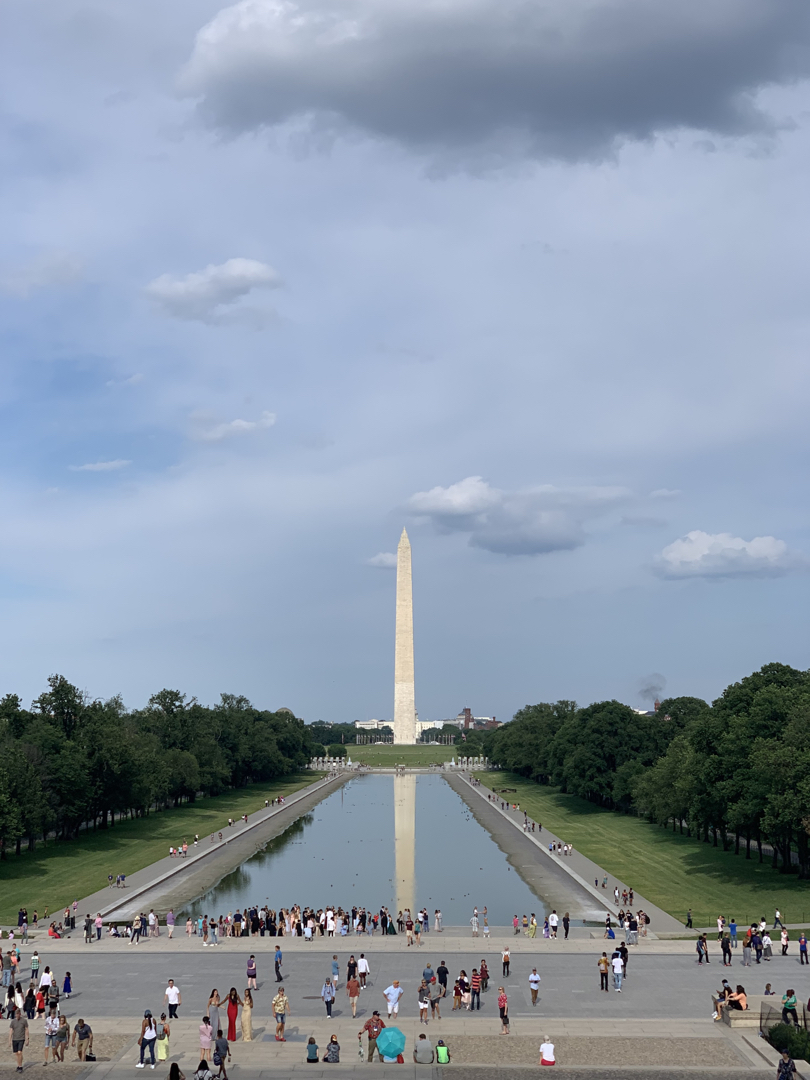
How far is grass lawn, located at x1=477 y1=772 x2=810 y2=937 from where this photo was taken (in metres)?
46.9

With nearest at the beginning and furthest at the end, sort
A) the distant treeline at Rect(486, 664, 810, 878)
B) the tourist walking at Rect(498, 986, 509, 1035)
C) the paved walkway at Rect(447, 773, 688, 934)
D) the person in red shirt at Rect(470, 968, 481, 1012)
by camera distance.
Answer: the tourist walking at Rect(498, 986, 509, 1035), the person in red shirt at Rect(470, 968, 481, 1012), the paved walkway at Rect(447, 773, 688, 934), the distant treeline at Rect(486, 664, 810, 878)

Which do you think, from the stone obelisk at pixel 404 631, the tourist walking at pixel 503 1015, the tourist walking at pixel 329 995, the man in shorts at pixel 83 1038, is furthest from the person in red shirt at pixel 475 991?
the stone obelisk at pixel 404 631

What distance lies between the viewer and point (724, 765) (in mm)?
56750

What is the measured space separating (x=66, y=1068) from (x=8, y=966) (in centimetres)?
894

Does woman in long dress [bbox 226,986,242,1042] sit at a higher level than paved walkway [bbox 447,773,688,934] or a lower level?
higher

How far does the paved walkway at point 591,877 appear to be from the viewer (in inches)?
1745

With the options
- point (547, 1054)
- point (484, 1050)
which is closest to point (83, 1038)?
point (484, 1050)

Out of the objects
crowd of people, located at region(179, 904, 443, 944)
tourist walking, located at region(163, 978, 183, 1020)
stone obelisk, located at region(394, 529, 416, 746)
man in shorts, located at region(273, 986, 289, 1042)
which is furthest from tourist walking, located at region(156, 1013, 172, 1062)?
stone obelisk, located at region(394, 529, 416, 746)

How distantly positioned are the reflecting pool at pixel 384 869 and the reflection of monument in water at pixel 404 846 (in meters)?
0.06

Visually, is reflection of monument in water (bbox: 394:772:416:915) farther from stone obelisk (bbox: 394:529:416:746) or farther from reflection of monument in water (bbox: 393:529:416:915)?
stone obelisk (bbox: 394:529:416:746)

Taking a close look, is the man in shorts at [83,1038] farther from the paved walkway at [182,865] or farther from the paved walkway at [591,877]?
the paved walkway at [591,877]

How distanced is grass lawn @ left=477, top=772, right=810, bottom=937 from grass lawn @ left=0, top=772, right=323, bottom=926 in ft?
89.2

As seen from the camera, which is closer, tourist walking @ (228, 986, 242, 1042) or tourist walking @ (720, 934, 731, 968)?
tourist walking @ (228, 986, 242, 1042)

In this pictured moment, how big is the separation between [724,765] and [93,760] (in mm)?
42415
